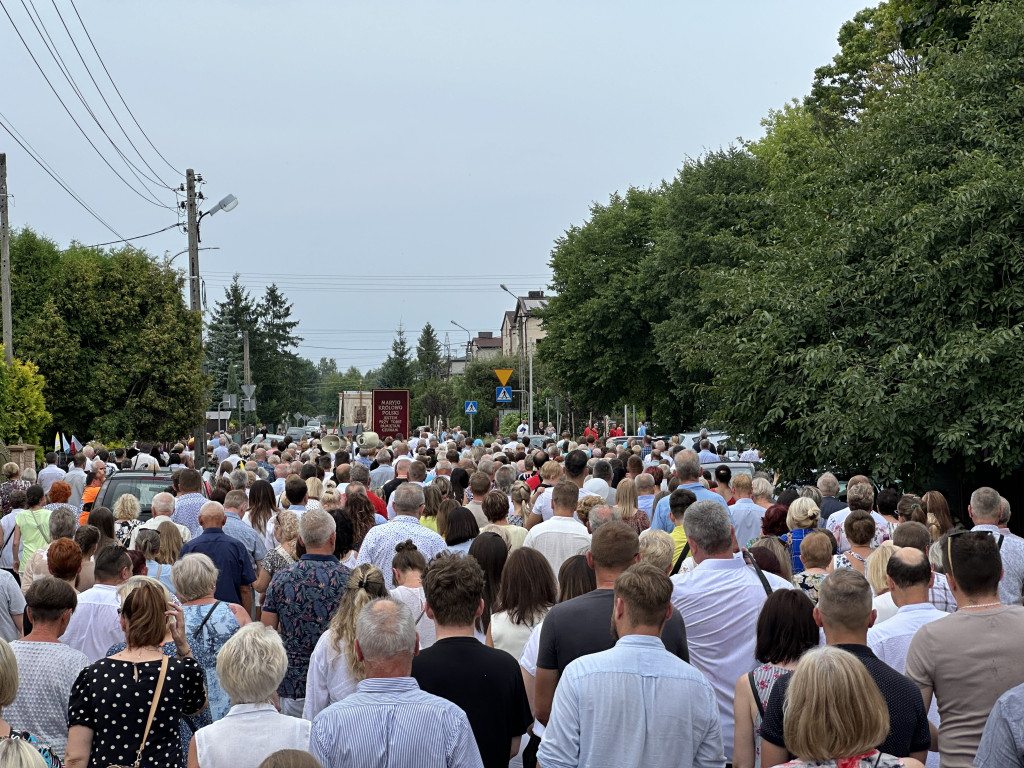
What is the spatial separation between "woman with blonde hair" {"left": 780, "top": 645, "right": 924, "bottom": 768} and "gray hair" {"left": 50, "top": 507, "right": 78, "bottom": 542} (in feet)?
23.2

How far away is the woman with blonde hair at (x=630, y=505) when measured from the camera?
11.0 m

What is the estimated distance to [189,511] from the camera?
1162 cm

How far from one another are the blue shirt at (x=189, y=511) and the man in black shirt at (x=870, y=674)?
8.34m

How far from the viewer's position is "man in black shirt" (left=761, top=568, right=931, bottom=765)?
159 inches

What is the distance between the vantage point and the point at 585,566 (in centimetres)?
617

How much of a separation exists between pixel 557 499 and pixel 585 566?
8.85 feet

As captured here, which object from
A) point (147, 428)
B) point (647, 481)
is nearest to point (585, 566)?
point (647, 481)

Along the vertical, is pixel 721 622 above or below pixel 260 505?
below

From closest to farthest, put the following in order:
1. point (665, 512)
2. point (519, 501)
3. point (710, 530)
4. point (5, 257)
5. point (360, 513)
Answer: point (710, 530) → point (360, 513) → point (665, 512) → point (519, 501) → point (5, 257)

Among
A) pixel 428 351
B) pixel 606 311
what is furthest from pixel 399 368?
pixel 606 311

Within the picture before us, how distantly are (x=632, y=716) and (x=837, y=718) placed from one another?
3.32ft

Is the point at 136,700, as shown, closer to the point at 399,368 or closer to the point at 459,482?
the point at 459,482

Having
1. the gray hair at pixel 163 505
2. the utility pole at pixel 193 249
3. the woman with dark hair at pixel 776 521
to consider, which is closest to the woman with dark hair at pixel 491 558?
the woman with dark hair at pixel 776 521

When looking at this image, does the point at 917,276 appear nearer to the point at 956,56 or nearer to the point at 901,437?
the point at 901,437
